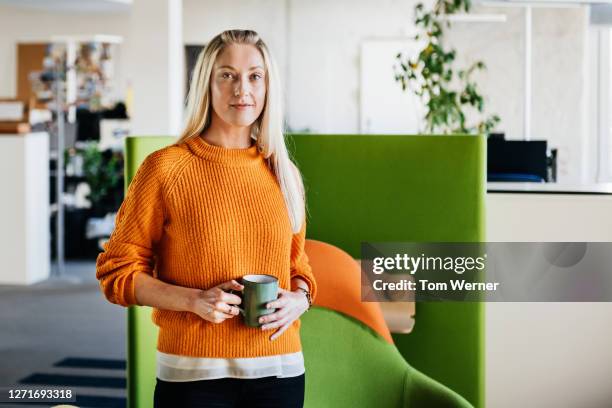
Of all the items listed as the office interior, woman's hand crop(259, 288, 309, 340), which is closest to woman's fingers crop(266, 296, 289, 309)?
woman's hand crop(259, 288, 309, 340)

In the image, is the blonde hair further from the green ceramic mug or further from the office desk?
the office desk

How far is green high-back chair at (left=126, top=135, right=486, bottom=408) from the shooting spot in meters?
2.73

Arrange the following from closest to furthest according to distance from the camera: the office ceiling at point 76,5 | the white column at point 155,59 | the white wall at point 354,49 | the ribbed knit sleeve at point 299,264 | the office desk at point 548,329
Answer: the ribbed knit sleeve at point 299,264 < the office desk at point 548,329 < the white column at point 155,59 < the white wall at point 354,49 < the office ceiling at point 76,5

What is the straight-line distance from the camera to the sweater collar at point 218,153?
172 centimetres

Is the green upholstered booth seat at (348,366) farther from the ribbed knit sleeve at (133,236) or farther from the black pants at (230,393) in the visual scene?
the ribbed knit sleeve at (133,236)

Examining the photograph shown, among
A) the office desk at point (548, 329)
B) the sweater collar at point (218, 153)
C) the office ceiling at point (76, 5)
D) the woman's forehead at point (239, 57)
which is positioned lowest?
the office desk at point (548, 329)

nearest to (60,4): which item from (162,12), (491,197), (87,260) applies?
(87,260)

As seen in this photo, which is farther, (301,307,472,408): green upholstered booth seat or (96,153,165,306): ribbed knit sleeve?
(301,307,472,408): green upholstered booth seat

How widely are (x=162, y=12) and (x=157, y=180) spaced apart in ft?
15.0

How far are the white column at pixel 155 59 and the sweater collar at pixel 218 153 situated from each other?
14.3 ft

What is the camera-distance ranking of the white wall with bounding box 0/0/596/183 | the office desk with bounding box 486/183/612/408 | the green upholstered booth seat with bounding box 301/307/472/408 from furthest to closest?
1. the white wall with bounding box 0/0/596/183
2. the office desk with bounding box 486/183/612/408
3. the green upholstered booth seat with bounding box 301/307/472/408

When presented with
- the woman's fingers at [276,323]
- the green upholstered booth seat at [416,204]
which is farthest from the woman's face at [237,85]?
the green upholstered booth seat at [416,204]

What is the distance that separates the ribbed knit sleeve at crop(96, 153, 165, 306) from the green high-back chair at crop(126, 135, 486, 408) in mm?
1129

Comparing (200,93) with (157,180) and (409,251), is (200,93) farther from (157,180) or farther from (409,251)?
(409,251)
